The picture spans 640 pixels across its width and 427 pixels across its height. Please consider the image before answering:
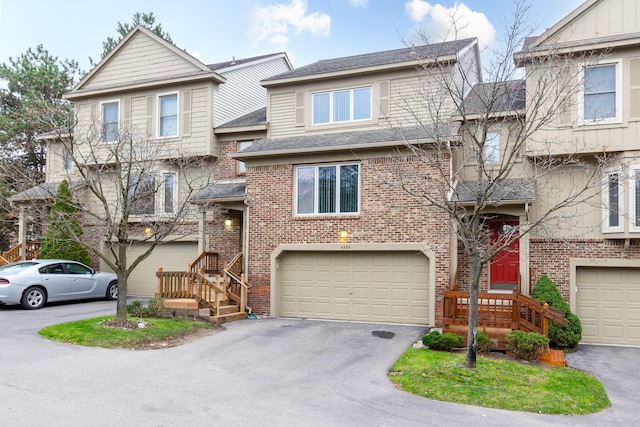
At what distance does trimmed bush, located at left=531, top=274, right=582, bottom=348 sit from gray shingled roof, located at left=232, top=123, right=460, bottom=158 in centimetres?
449

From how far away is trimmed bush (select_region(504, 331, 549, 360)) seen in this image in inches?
399

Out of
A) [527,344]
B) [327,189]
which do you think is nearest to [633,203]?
[527,344]

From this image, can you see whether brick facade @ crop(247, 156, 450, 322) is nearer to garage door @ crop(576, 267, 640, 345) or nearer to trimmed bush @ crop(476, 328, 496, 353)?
trimmed bush @ crop(476, 328, 496, 353)

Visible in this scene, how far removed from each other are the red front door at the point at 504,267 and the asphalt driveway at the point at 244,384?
8.85 feet

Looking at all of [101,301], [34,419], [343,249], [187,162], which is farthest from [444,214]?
[101,301]

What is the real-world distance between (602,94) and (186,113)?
44.1ft

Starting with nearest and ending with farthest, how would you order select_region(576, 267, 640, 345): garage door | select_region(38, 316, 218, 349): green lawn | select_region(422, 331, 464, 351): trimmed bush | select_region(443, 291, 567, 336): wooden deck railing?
select_region(422, 331, 464, 351): trimmed bush → select_region(38, 316, 218, 349): green lawn → select_region(443, 291, 567, 336): wooden deck railing → select_region(576, 267, 640, 345): garage door

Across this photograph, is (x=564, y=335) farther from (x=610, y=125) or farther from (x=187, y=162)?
(x=187, y=162)

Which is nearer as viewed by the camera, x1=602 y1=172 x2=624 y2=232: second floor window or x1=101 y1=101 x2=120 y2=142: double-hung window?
x1=602 y1=172 x2=624 y2=232: second floor window

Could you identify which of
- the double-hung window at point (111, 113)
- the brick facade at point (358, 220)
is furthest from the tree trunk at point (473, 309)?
the double-hung window at point (111, 113)

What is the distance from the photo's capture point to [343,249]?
14.3 metres

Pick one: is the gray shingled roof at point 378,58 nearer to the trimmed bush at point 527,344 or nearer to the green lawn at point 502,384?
the trimmed bush at point 527,344

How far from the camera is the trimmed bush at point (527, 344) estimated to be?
1012 centimetres

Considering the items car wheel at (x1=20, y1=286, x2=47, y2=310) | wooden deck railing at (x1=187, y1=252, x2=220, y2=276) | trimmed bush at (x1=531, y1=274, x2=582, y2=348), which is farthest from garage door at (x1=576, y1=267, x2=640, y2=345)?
car wheel at (x1=20, y1=286, x2=47, y2=310)
